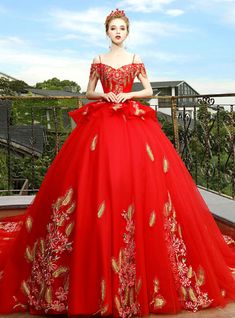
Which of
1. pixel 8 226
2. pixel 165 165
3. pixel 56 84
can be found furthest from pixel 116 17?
pixel 56 84

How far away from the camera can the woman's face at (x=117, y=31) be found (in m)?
3.29

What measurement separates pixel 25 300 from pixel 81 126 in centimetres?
117

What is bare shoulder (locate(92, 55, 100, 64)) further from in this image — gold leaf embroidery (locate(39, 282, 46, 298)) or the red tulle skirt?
gold leaf embroidery (locate(39, 282, 46, 298))

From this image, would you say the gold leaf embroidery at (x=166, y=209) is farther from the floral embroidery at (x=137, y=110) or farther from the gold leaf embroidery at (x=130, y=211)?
the floral embroidery at (x=137, y=110)

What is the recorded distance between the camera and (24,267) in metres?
3.14

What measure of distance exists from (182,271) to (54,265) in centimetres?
77

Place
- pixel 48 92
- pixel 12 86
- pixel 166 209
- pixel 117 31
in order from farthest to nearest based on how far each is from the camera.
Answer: pixel 48 92 < pixel 12 86 < pixel 117 31 < pixel 166 209

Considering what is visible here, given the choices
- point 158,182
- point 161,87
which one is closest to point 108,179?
point 158,182

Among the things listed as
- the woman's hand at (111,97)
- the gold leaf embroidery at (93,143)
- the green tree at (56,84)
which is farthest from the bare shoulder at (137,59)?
the green tree at (56,84)

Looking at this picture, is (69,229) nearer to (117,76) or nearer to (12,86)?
(117,76)

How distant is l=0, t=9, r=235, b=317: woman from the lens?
9.10 ft

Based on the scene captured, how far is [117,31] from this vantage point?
130 inches

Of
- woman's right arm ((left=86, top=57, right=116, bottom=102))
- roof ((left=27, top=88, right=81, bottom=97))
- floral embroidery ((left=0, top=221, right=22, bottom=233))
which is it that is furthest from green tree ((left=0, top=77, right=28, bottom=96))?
woman's right arm ((left=86, top=57, right=116, bottom=102))

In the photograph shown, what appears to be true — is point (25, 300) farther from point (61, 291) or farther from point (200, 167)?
point (200, 167)
